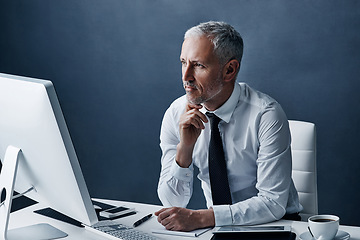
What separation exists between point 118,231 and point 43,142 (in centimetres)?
36

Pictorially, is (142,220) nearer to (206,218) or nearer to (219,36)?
(206,218)

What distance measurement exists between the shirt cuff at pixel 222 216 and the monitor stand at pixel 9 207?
463 mm

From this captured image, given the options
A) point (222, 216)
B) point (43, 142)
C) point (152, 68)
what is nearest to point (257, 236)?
point (222, 216)

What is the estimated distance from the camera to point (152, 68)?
10.1ft

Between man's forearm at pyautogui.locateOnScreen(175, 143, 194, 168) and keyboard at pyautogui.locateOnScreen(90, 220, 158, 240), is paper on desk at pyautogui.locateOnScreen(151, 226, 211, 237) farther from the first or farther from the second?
man's forearm at pyautogui.locateOnScreen(175, 143, 194, 168)

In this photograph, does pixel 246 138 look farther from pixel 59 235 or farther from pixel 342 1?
pixel 342 1

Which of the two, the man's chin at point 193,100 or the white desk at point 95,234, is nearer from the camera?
the white desk at point 95,234

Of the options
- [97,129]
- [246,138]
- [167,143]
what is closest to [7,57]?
[97,129]

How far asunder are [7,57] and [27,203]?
97 cm

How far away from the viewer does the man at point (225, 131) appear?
1.82m

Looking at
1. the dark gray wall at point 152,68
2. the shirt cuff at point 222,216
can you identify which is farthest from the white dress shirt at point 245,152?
the dark gray wall at point 152,68

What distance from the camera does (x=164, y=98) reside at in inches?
121

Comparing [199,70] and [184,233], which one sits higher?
[199,70]

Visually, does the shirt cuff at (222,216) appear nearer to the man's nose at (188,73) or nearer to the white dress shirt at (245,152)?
the white dress shirt at (245,152)
